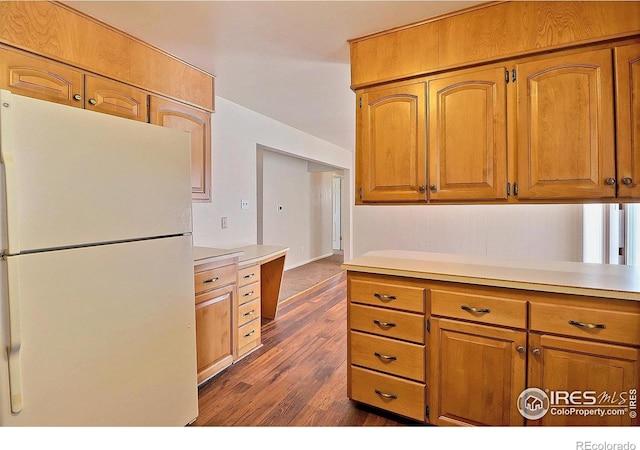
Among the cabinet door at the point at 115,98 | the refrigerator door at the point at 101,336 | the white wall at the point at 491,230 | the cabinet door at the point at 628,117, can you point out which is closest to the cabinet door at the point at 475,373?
the cabinet door at the point at 628,117

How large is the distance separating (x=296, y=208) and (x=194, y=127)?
360cm

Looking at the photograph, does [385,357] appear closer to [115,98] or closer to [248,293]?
[248,293]

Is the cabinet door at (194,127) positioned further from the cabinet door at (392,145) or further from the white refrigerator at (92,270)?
the cabinet door at (392,145)

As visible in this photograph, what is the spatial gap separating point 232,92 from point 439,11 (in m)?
1.91

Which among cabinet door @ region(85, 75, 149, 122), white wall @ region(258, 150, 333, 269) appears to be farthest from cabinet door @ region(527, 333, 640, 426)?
white wall @ region(258, 150, 333, 269)

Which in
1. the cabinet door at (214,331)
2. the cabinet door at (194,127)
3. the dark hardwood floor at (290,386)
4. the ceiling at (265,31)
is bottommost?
the dark hardwood floor at (290,386)

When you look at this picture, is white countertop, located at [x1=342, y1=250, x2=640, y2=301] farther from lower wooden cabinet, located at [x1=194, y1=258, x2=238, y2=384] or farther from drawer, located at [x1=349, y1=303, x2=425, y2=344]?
lower wooden cabinet, located at [x1=194, y1=258, x2=238, y2=384]

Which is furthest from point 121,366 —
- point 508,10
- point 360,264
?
point 508,10

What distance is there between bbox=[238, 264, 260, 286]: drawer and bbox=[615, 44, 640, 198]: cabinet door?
235 cm

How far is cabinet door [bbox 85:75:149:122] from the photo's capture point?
1.83 metres

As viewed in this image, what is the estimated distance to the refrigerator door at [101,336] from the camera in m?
1.10

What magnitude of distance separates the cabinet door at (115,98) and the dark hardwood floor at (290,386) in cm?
185

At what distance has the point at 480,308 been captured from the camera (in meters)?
1.51
